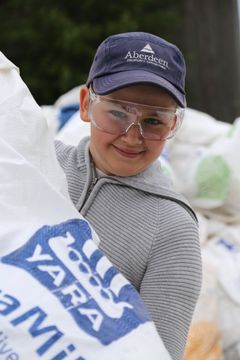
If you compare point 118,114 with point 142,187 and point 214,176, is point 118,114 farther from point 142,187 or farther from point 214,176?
point 214,176

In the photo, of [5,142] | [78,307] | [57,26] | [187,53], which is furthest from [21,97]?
[187,53]

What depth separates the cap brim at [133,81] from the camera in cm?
105

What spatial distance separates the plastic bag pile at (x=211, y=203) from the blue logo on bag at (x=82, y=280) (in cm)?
104

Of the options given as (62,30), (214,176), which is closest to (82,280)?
(214,176)

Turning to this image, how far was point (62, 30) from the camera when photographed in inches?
226

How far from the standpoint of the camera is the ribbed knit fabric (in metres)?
1.06

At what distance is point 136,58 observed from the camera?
42.4 inches

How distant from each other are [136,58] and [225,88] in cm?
534

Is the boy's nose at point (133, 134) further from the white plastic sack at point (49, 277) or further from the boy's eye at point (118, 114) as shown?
the white plastic sack at point (49, 277)

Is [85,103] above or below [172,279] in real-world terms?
above

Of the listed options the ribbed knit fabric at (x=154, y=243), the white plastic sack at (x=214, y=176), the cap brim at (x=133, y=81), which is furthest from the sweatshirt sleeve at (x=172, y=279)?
the white plastic sack at (x=214, y=176)

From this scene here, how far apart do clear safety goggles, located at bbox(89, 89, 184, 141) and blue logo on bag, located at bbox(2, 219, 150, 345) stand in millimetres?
252

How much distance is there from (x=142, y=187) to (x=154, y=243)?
111mm

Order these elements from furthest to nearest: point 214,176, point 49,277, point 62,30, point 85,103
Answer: point 62,30, point 214,176, point 85,103, point 49,277
